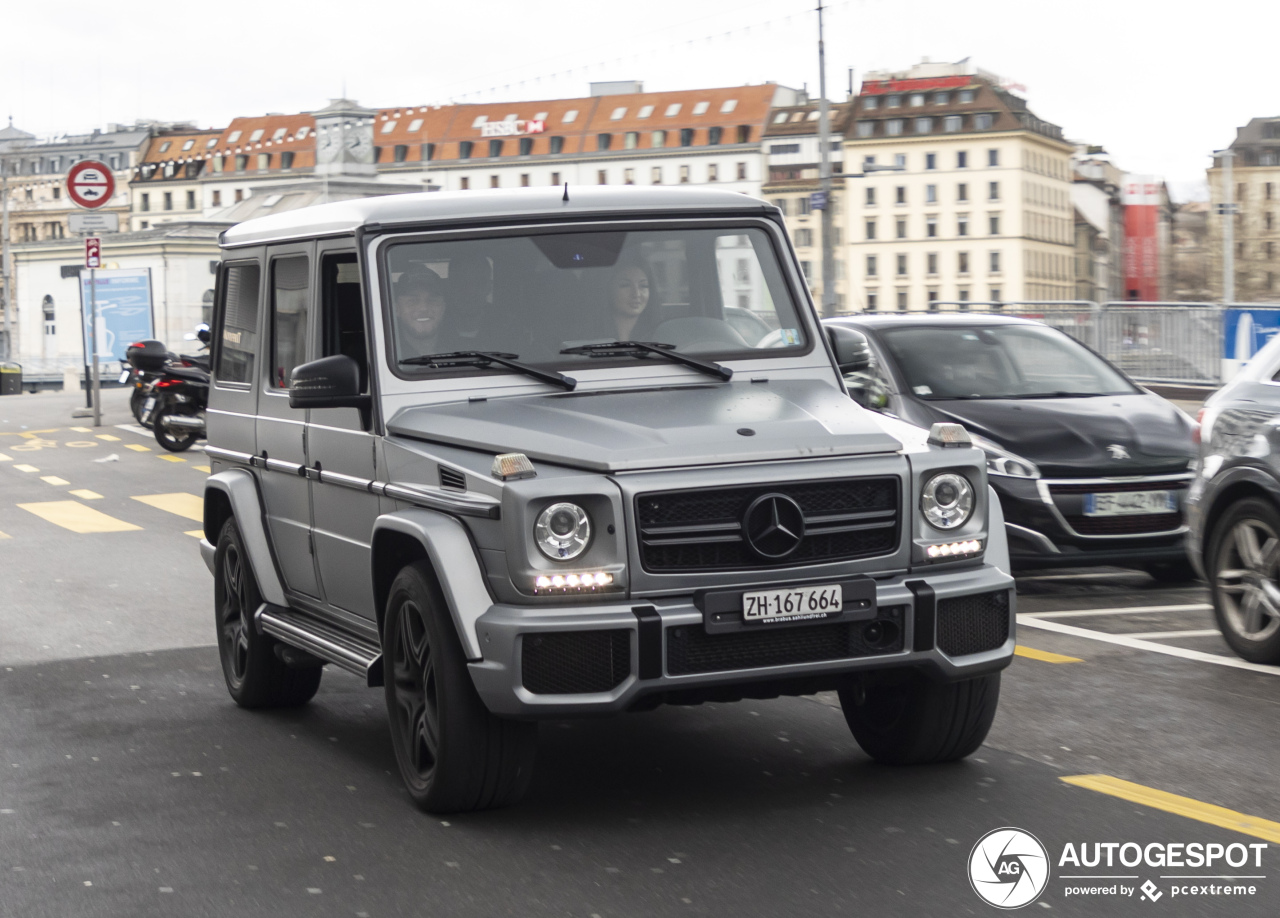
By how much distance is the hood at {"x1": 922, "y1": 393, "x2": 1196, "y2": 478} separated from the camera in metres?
10.4

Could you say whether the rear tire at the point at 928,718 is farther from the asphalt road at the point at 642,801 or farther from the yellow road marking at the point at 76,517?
the yellow road marking at the point at 76,517

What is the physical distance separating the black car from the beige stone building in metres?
127

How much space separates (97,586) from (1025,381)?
5962mm

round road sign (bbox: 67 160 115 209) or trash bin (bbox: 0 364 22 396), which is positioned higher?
round road sign (bbox: 67 160 115 209)

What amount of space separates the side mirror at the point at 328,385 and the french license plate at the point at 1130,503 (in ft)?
17.2

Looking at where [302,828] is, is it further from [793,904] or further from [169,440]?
[169,440]

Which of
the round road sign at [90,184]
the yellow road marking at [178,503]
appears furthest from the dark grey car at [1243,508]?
the round road sign at [90,184]

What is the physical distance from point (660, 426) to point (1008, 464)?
17.0ft

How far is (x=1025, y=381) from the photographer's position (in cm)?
1151

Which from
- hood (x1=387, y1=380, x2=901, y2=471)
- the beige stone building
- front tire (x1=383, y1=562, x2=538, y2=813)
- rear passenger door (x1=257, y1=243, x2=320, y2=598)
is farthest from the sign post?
the beige stone building

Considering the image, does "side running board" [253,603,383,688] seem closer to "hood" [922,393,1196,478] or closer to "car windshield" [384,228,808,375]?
"car windshield" [384,228,808,375]

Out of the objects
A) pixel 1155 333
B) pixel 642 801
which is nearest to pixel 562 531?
pixel 642 801

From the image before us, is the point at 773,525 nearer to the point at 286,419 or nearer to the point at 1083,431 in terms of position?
the point at 286,419

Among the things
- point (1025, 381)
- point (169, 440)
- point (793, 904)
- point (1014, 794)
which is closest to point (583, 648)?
point (793, 904)
